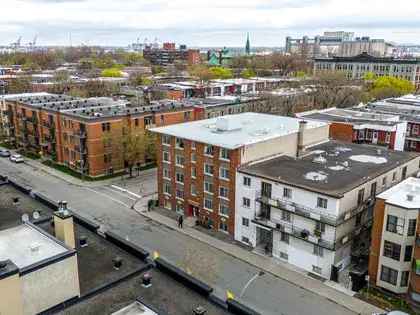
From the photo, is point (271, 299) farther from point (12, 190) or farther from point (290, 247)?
point (12, 190)

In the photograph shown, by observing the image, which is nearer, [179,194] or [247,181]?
[247,181]

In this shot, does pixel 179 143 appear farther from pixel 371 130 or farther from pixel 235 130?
pixel 371 130

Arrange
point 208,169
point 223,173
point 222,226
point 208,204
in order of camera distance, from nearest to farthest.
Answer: point 223,173 → point 222,226 → point 208,169 → point 208,204

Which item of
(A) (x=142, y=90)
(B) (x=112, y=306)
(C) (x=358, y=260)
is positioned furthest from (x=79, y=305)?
(A) (x=142, y=90)

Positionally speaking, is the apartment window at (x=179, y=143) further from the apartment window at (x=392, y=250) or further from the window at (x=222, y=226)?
the apartment window at (x=392, y=250)

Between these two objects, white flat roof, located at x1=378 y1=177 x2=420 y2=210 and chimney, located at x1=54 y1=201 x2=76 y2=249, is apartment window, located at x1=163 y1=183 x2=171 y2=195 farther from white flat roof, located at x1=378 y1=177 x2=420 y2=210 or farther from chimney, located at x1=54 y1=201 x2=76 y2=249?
chimney, located at x1=54 y1=201 x2=76 y2=249

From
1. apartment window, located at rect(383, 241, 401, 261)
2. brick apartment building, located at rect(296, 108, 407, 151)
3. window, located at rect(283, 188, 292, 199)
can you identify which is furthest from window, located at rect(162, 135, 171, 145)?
brick apartment building, located at rect(296, 108, 407, 151)

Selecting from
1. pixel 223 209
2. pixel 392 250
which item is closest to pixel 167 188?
pixel 223 209
